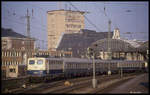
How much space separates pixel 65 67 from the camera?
143 ft

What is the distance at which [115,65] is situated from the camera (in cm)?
6550

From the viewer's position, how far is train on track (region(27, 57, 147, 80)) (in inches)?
1449

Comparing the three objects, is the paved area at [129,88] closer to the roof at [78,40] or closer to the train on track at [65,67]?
the train on track at [65,67]

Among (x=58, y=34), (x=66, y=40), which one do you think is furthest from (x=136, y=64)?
(x=58, y=34)

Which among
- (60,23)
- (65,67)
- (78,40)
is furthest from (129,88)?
(60,23)

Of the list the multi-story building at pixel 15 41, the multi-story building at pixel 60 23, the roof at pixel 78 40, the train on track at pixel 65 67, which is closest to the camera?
the train on track at pixel 65 67

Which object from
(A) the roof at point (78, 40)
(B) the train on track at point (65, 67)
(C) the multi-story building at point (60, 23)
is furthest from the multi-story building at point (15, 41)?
(C) the multi-story building at point (60, 23)

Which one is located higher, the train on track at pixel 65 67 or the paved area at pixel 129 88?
the train on track at pixel 65 67

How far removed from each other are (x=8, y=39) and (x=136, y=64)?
36.7 metres

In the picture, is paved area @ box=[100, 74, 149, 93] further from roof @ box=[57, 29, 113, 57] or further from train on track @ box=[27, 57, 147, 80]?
roof @ box=[57, 29, 113, 57]

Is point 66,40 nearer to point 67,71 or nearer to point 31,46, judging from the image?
point 31,46

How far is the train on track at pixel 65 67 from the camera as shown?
36812 millimetres

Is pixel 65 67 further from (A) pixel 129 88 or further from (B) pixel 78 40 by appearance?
(B) pixel 78 40

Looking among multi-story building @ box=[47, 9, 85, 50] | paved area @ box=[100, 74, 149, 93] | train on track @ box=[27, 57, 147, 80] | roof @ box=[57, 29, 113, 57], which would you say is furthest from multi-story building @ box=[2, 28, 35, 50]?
multi-story building @ box=[47, 9, 85, 50]
